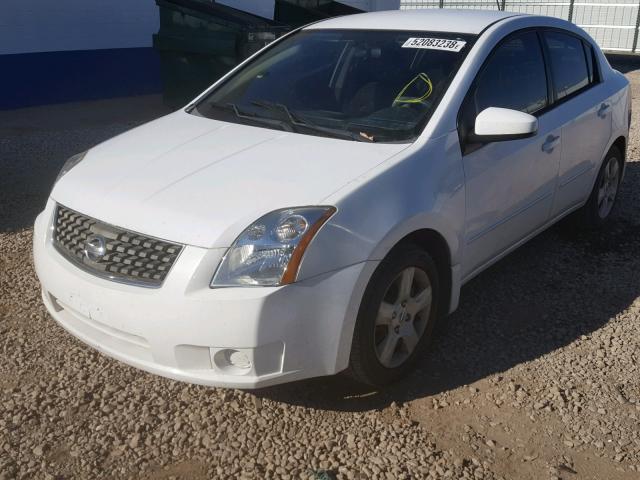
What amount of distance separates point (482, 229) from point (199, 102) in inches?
71.3

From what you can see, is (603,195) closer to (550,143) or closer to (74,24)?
(550,143)

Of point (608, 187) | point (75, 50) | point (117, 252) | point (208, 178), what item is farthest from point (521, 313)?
point (75, 50)

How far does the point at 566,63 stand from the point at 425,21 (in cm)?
113

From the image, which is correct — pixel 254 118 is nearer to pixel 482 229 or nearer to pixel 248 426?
pixel 482 229

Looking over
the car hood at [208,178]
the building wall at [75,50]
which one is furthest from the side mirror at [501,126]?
the building wall at [75,50]

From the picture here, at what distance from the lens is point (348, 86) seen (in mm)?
3721

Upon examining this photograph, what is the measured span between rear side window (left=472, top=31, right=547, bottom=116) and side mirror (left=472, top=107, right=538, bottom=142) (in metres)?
0.20

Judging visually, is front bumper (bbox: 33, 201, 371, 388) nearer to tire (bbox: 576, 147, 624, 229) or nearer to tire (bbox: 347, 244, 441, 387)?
tire (bbox: 347, 244, 441, 387)

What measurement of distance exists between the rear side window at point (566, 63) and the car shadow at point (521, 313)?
3.62 feet

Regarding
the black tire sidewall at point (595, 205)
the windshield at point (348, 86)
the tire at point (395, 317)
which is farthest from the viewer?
the black tire sidewall at point (595, 205)

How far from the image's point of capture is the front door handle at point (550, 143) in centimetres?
397

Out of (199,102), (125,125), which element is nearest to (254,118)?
(199,102)

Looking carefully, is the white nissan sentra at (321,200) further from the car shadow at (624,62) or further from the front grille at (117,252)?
the car shadow at (624,62)

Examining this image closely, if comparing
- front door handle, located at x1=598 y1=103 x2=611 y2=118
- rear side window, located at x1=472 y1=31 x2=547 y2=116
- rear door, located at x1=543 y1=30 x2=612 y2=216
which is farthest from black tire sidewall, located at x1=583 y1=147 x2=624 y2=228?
rear side window, located at x1=472 y1=31 x2=547 y2=116
